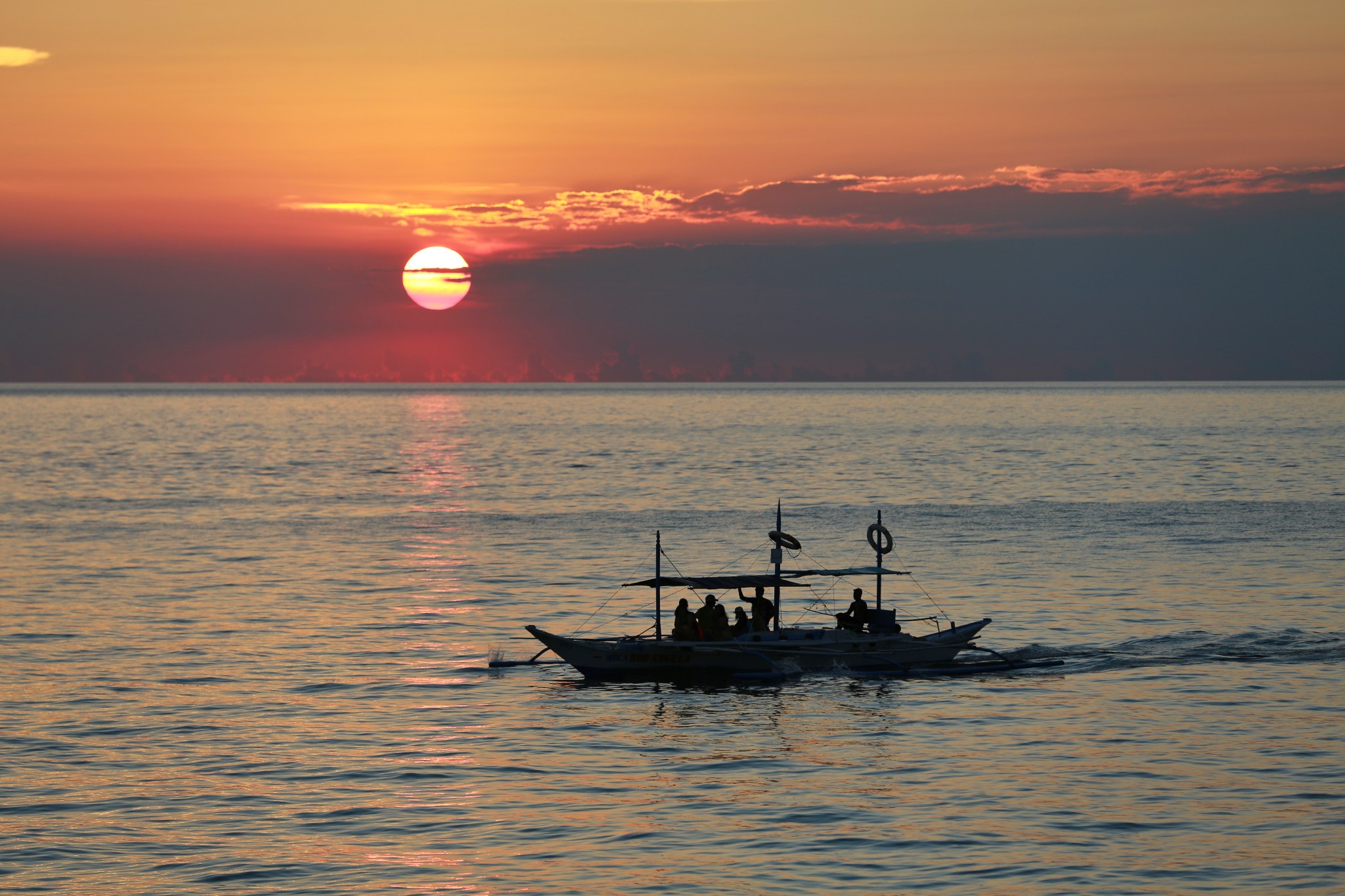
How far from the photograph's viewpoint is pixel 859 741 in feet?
113

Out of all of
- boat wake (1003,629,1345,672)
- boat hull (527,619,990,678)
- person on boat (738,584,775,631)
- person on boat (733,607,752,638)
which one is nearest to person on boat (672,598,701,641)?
boat hull (527,619,990,678)

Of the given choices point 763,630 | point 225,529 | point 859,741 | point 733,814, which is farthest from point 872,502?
point 733,814

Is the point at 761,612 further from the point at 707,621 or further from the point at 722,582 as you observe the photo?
the point at 707,621

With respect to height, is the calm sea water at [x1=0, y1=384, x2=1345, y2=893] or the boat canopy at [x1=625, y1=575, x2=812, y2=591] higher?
the boat canopy at [x1=625, y1=575, x2=812, y2=591]

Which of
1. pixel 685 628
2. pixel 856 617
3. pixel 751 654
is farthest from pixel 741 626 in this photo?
pixel 856 617

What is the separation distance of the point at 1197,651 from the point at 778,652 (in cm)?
1422

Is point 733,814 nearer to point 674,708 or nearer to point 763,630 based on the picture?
point 674,708

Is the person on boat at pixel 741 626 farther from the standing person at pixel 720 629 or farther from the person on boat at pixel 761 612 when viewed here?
the standing person at pixel 720 629

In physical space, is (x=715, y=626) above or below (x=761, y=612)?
below

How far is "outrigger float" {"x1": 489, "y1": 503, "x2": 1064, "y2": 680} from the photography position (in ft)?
139

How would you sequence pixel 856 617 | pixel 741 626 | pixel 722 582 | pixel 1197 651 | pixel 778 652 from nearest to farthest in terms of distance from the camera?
pixel 778 652, pixel 722 582, pixel 741 626, pixel 856 617, pixel 1197 651

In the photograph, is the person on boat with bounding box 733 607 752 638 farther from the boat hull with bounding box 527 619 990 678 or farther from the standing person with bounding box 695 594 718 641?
the standing person with bounding box 695 594 718 641

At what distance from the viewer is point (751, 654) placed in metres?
42.4

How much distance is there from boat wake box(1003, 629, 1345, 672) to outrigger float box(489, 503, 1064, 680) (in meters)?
1.30
